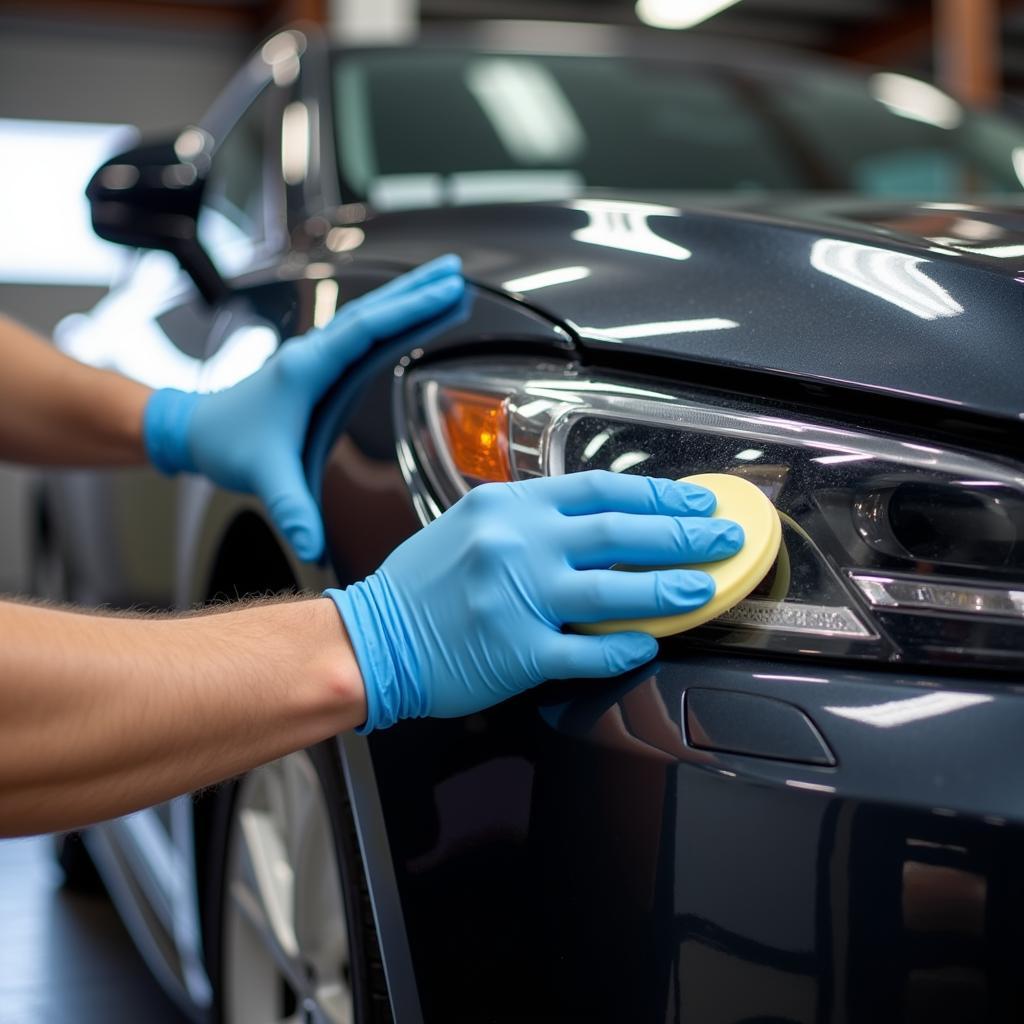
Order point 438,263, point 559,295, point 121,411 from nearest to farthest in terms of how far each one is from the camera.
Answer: point 559,295, point 438,263, point 121,411

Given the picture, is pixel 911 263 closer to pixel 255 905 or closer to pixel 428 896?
pixel 428 896

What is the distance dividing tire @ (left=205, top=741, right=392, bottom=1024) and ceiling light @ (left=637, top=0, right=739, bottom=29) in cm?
955

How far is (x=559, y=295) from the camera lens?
3.20ft

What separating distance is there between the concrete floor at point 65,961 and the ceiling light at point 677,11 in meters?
8.90

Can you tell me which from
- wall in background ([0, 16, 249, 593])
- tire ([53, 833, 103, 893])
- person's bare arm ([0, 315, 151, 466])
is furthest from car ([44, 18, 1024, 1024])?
wall in background ([0, 16, 249, 593])

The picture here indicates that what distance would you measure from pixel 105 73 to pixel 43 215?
1.31m

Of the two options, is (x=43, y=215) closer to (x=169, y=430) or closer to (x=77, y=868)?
(x=77, y=868)

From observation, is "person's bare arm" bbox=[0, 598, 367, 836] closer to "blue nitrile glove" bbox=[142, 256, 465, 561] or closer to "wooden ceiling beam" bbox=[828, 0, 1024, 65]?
"blue nitrile glove" bbox=[142, 256, 465, 561]

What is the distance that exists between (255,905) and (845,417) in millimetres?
760

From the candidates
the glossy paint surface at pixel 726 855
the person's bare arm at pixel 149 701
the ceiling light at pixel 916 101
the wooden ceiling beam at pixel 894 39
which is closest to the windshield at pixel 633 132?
the ceiling light at pixel 916 101

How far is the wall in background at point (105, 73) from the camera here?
27.5 feet

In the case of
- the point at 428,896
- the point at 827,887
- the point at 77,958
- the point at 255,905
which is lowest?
the point at 77,958

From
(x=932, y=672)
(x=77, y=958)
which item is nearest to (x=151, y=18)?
(x=77, y=958)

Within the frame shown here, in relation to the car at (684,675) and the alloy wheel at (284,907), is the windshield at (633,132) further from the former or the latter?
the alloy wheel at (284,907)
